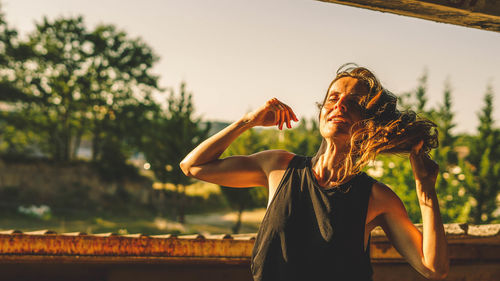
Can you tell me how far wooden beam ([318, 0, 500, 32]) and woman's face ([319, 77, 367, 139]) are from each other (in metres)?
0.51

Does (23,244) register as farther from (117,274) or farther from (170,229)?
(170,229)

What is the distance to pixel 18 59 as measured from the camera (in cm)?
2931

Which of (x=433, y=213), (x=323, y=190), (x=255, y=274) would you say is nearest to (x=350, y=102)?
(x=323, y=190)

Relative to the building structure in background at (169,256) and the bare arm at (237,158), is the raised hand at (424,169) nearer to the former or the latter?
the bare arm at (237,158)

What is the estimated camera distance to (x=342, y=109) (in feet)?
5.24

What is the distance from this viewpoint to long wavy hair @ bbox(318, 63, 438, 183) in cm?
152

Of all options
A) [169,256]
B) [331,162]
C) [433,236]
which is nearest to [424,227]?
[433,236]

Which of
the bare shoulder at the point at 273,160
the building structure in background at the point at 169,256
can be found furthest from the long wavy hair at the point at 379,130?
the building structure in background at the point at 169,256

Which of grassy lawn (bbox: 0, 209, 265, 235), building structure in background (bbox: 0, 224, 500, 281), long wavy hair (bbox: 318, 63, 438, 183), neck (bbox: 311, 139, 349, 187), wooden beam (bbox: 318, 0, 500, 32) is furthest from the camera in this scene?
grassy lawn (bbox: 0, 209, 265, 235)

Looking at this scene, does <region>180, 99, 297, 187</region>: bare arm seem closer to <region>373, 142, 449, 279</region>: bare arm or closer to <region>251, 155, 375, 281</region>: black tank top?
<region>251, 155, 375, 281</region>: black tank top

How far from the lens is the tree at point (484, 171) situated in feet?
74.9

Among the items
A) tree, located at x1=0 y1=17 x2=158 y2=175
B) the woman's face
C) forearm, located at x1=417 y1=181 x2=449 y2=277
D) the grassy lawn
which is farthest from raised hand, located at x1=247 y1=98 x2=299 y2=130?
tree, located at x1=0 y1=17 x2=158 y2=175

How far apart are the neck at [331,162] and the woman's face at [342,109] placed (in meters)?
0.05

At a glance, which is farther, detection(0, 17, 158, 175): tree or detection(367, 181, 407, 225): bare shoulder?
detection(0, 17, 158, 175): tree
